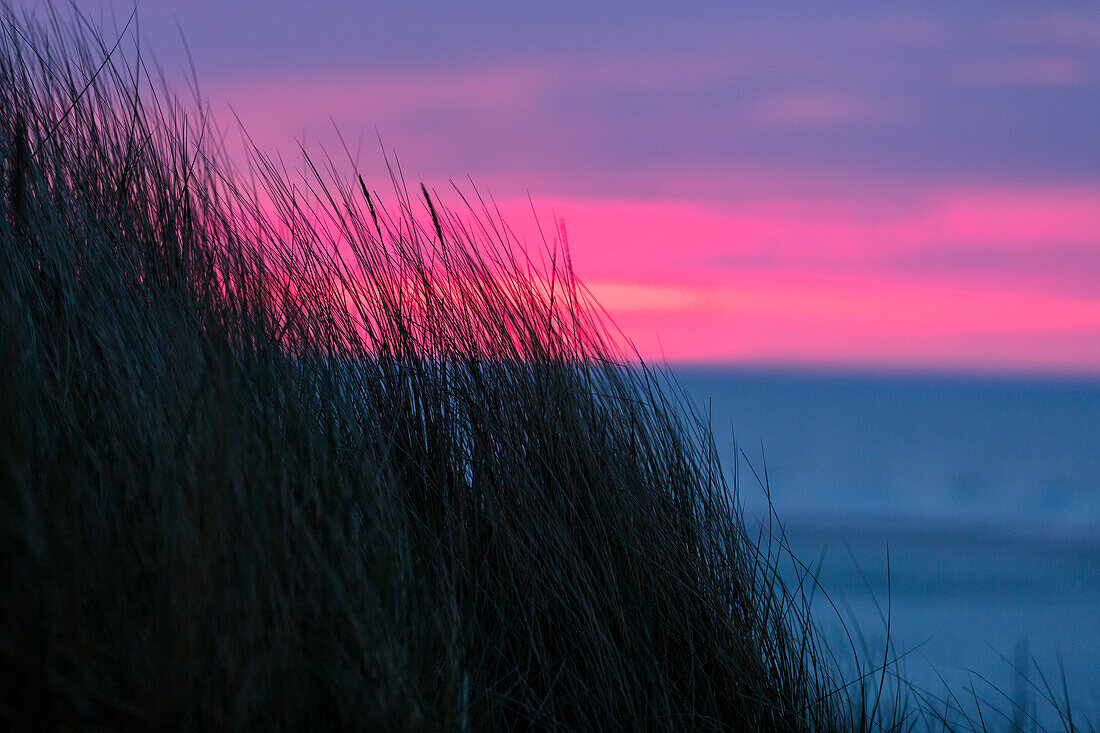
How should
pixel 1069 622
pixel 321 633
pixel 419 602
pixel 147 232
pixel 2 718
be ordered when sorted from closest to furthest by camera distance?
pixel 2 718 → pixel 321 633 → pixel 419 602 → pixel 147 232 → pixel 1069 622

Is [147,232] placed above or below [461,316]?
above

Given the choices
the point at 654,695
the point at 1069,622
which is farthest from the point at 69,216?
the point at 1069,622

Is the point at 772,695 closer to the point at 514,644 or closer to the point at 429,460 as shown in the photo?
the point at 514,644

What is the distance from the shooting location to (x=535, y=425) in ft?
6.29

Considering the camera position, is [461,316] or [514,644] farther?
[461,316]

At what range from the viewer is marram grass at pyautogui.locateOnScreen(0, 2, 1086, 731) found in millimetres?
1027

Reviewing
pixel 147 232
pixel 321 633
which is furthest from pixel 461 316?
pixel 321 633

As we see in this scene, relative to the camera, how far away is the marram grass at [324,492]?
1027 mm

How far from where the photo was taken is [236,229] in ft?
6.46

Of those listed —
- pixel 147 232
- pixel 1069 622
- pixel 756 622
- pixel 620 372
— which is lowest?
pixel 1069 622

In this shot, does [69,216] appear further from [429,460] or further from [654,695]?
[654,695]

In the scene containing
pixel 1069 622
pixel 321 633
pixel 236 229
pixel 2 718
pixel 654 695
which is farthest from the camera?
pixel 1069 622

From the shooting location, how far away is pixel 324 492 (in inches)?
55.4

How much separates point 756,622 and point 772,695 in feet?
0.51
